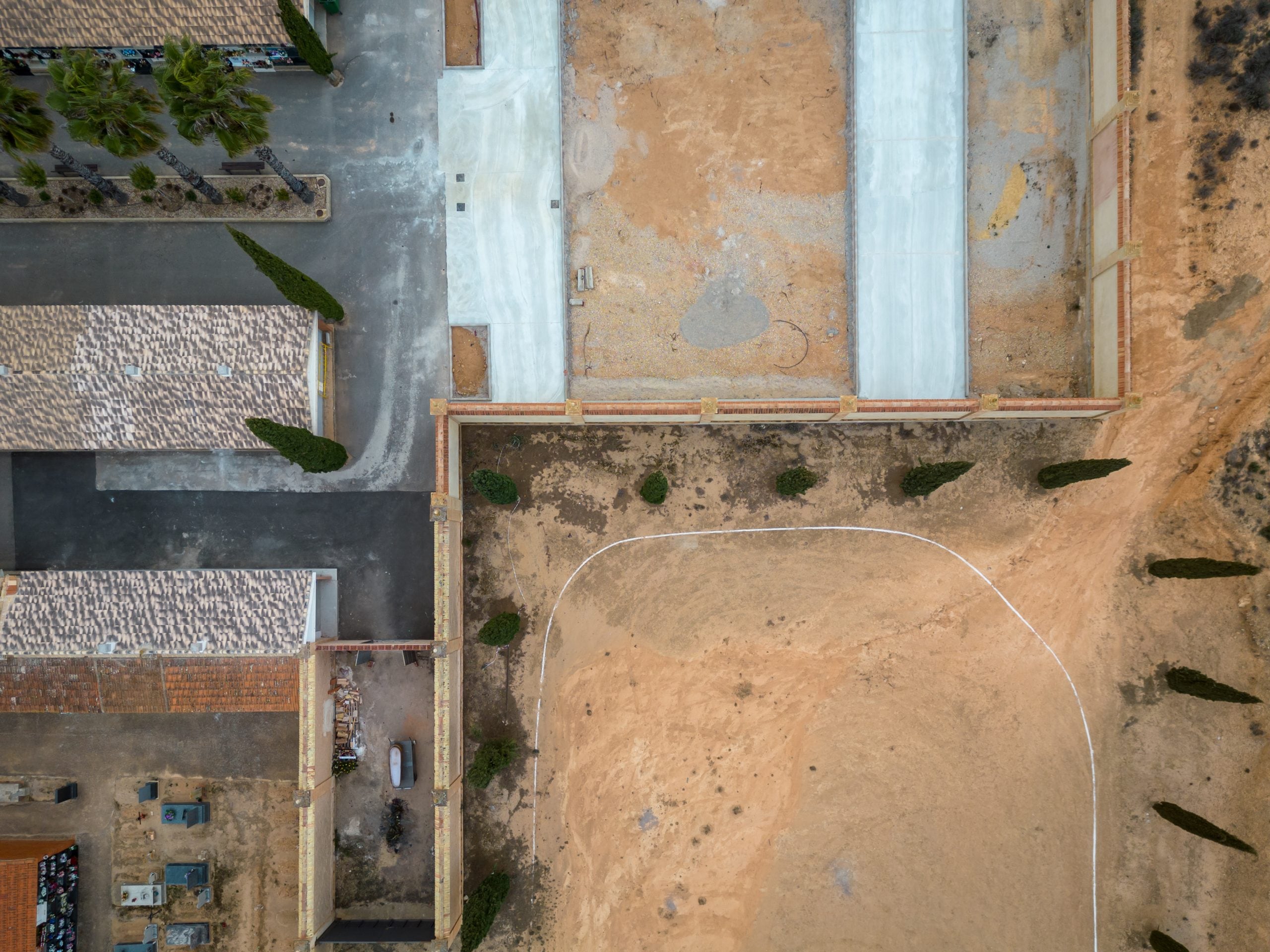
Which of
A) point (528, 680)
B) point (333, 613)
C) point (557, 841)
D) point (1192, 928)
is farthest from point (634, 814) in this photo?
point (1192, 928)

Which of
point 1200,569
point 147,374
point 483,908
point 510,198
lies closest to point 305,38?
point 510,198

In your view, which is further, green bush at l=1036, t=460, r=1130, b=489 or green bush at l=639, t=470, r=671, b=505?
green bush at l=639, t=470, r=671, b=505

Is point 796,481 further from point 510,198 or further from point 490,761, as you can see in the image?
point 510,198

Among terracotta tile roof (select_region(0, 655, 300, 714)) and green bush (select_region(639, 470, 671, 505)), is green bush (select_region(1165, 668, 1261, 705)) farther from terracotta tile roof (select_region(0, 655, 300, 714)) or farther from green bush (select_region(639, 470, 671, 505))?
terracotta tile roof (select_region(0, 655, 300, 714))

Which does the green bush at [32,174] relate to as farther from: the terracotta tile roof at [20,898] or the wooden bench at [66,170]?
the terracotta tile roof at [20,898]

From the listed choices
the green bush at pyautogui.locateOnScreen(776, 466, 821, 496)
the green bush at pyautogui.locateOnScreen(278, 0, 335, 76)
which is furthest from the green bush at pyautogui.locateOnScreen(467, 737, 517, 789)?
the green bush at pyautogui.locateOnScreen(278, 0, 335, 76)
